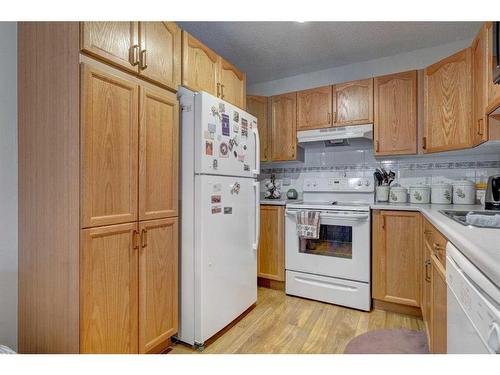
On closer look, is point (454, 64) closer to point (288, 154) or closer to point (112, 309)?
point (288, 154)

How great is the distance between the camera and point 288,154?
3061 mm

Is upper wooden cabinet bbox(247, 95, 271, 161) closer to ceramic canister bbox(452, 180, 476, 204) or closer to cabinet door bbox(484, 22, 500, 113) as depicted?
ceramic canister bbox(452, 180, 476, 204)

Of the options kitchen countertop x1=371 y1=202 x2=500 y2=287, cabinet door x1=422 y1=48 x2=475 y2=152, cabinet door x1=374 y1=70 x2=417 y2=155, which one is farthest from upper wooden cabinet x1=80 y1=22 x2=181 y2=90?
cabinet door x1=422 y1=48 x2=475 y2=152

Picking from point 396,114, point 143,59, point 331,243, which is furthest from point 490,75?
point 143,59

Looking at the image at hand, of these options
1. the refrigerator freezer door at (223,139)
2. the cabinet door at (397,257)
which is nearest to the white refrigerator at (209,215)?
the refrigerator freezer door at (223,139)

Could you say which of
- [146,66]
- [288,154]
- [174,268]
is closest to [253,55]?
[288,154]

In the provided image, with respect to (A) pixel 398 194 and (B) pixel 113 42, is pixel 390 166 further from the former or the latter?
(B) pixel 113 42

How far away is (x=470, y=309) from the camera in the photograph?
2.51 ft

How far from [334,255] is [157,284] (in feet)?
5.09

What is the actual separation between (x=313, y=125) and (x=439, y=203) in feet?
4.43

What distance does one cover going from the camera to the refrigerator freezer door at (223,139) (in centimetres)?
177

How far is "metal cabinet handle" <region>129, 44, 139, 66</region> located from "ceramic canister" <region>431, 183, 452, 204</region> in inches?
99.5

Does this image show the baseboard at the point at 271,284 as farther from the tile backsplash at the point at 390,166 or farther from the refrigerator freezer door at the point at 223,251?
the tile backsplash at the point at 390,166

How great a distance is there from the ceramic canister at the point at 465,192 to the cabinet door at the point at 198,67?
215 cm
